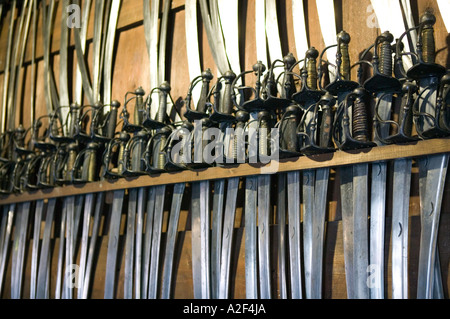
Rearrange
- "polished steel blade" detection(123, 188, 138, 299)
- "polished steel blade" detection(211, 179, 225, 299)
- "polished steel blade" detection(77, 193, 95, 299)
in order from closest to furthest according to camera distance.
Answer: "polished steel blade" detection(211, 179, 225, 299) < "polished steel blade" detection(123, 188, 138, 299) < "polished steel blade" detection(77, 193, 95, 299)

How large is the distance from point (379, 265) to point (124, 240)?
4.56ft

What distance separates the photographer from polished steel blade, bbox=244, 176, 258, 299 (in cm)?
241

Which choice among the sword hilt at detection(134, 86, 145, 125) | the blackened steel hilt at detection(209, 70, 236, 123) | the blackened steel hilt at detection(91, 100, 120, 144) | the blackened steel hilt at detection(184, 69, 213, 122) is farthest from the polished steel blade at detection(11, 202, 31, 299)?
the blackened steel hilt at detection(209, 70, 236, 123)

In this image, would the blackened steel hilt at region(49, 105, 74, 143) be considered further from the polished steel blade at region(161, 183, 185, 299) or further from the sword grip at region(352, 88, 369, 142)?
the sword grip at region(352, 88, 369, 142)

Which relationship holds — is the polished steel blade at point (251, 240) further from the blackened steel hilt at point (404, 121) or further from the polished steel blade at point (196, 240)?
the blackened steel hilt at point (404, 121)

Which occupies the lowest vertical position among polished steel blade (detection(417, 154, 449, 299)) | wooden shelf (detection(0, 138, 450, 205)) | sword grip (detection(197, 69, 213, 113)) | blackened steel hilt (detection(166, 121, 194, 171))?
polished steel blade (detection(417, 154, 449, 299))

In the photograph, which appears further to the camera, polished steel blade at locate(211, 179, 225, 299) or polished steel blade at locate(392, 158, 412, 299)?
polished steel blade at locate(211, 179, 225, 299)

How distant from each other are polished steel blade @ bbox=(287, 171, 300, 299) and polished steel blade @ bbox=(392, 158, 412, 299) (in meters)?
0.38

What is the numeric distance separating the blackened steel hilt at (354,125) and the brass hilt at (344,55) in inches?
3.6

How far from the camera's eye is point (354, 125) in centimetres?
222

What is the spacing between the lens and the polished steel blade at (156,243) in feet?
8.95

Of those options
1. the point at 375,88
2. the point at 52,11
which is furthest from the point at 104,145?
the point at 375,88

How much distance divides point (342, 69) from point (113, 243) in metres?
1.43

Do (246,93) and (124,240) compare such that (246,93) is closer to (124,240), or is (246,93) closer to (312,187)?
(312,187)
